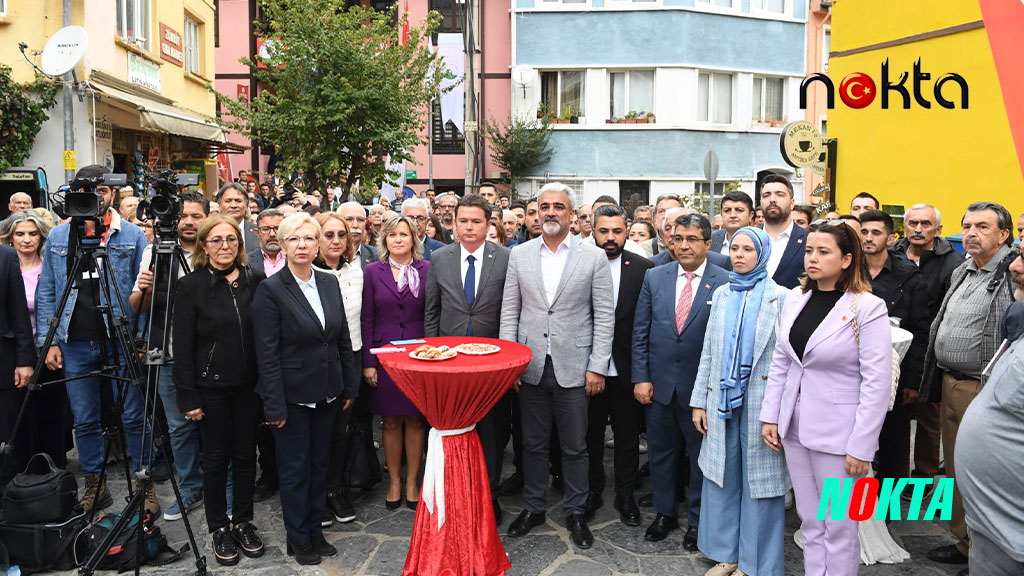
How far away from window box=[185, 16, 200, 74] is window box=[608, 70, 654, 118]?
11662 millimetres

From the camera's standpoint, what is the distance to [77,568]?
4.53 meters

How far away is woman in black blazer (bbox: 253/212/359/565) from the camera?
450cm

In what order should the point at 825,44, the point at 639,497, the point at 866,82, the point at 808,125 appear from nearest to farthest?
the point at 639,497 < the point at 866,82 < the point at 808,125 < the point at 825,44

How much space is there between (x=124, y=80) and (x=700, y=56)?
15.1 meters

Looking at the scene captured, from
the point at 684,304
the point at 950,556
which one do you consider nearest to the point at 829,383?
the point at 684,304

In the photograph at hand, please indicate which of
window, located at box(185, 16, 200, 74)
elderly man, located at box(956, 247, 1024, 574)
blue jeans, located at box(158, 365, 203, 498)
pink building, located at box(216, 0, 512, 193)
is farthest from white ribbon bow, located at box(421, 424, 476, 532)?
pink building, located at box(216, 0, 512, 193)

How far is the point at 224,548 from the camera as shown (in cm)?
467

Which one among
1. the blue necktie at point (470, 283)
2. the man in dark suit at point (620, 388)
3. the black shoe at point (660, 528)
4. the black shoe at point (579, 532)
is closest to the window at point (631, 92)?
the man in dark suit at point (620, 388)

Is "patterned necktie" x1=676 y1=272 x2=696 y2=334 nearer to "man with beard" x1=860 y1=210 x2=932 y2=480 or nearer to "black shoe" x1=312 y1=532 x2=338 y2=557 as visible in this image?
"man with beard" x1=860 y1=210 x2=932 y2=480

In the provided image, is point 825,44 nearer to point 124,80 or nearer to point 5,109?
point 124,80

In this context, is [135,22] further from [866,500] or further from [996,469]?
[996,469]

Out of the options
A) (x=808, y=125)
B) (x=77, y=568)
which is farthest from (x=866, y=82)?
(x=77, y=568)

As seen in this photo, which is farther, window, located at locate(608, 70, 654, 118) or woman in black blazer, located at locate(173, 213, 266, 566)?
window, located at locate(608, 70, 654, 118)

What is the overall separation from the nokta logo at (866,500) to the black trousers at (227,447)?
3454 millimetres
